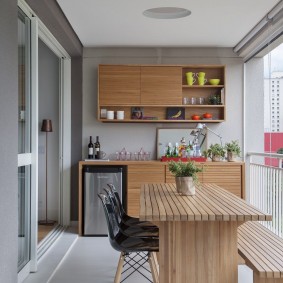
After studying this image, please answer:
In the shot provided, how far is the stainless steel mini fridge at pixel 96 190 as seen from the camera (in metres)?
5.42

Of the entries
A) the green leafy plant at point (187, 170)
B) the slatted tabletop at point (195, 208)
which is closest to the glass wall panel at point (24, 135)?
the slatted tabletop at point (195, 208)

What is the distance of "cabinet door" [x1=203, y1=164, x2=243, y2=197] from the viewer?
551 centimetres

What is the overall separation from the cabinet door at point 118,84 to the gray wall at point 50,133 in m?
0.77

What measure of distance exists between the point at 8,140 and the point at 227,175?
11.5 ft

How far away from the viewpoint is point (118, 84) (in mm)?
5844

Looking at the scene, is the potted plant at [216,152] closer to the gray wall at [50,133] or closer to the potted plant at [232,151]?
the potted plant at [232,151]

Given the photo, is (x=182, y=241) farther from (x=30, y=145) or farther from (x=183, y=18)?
(x=183, y=18)

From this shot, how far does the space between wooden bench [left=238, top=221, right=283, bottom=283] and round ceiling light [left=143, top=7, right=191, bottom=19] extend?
2581 millimetres

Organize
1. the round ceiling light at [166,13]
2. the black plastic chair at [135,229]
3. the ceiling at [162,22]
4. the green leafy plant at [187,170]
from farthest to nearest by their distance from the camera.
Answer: the round ceiling light at [166,13], the ceiling at [162,22], the black plastic chair at [135,229], the green leafy plant at [187,170]

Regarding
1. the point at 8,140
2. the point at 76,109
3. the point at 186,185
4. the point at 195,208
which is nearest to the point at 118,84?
the point at 76,109

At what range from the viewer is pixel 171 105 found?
5844mm

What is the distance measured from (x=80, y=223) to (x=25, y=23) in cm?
291

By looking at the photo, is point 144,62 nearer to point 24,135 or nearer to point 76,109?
point 76,109

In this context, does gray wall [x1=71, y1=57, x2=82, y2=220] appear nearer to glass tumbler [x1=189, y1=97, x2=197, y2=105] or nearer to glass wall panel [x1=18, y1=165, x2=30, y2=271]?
glass tumbler [x1=189, y1=97, x2=197, y2=105]
